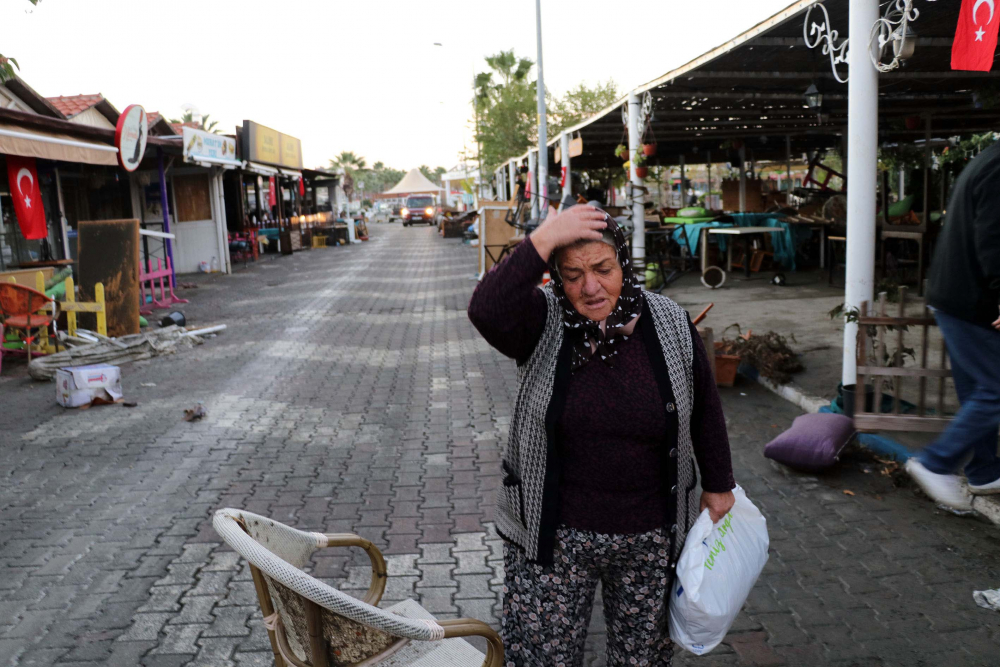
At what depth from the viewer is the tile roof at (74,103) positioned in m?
18.4

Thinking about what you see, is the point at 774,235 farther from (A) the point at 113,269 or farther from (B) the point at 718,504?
(B) the point at 718,504

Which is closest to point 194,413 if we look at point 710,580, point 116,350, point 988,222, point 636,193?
point 116,350

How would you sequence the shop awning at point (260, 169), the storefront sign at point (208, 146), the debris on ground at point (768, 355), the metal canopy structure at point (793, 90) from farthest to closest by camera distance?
1. the shop awning at point (260, 169)
2. the storefront sign at point (208, 146)
3. the metal canopy structure at point (793, 90)
4. the debris on ground at point (768, 355)

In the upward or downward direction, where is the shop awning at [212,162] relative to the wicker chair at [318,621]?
upward

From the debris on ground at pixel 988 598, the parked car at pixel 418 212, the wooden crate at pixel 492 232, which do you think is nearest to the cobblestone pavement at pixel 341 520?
the debris on ground at pixel 988 598

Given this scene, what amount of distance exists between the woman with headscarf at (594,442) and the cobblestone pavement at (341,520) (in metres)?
1.16

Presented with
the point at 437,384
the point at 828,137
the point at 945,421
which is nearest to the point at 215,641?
the point at 945,421

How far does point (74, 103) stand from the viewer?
19.2 m

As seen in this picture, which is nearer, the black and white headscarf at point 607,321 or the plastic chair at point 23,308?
the black and white headscarf at point 607,321

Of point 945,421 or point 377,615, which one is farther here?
point 945,421

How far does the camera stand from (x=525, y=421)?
2.34 m

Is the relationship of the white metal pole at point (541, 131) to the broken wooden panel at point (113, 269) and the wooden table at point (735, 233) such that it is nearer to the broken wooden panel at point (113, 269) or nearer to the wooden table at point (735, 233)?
the wooden table at point (735, 233)

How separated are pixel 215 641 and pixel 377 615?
2.03 metres

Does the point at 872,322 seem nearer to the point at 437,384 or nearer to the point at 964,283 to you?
the point at 964,283
